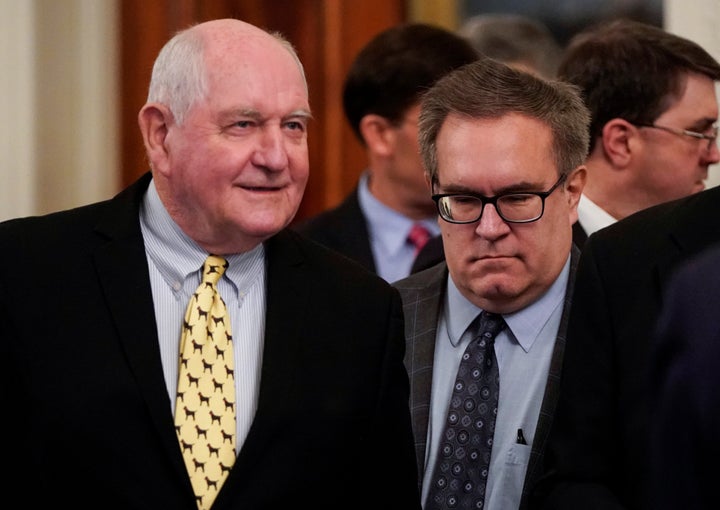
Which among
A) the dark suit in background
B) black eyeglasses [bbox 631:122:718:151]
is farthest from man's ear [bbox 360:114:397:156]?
black eyeglasses [bbox 631:122:718:151]

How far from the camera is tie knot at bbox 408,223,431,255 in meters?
4.31

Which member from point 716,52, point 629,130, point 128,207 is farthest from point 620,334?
point 716,52

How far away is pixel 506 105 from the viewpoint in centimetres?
279

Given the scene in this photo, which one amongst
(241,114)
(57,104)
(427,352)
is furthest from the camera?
(57,104)

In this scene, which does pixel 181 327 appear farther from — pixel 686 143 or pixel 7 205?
pixel 7 205

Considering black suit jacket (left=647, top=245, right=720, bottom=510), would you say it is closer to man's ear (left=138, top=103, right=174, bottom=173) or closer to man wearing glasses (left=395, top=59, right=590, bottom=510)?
man wearing glasses (left=395, top=59, right=590, bottom=510)

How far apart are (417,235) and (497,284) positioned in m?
1.60

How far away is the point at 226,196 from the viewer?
97.9 inches

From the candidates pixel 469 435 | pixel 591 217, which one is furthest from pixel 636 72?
pixel 469 435

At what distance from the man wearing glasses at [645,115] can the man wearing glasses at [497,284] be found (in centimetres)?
66

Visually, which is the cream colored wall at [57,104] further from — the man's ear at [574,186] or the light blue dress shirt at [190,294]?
the man's ear at [574,186]

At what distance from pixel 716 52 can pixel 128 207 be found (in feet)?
8.45

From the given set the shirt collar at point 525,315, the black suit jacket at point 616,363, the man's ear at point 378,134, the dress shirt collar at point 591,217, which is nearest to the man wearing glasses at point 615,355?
the black suit jacket at point 616,363

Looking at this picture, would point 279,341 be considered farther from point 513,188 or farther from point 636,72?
point 636,72
